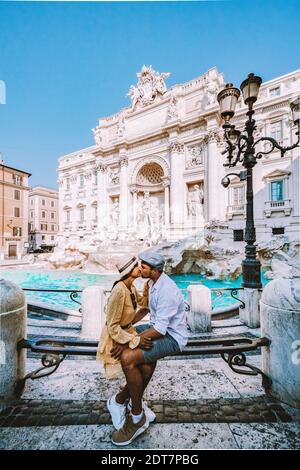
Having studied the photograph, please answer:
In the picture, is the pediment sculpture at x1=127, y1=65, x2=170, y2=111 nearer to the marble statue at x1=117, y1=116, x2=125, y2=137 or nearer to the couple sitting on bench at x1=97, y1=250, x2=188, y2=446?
the marble statue at x1=117, y1=116, x2=125, y2=137

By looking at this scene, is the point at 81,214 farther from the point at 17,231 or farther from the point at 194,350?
the point at 194,350

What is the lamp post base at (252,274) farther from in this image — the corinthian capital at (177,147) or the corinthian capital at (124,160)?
the corinthian capital at (124,160)

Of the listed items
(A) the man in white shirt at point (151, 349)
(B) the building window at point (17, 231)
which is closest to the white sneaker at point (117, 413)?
(A) the man in white shirt at point (151, 349)

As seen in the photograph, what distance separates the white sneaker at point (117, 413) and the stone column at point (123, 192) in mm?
21215

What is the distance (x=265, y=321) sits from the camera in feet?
6.77

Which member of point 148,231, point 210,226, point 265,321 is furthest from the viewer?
point 148,231

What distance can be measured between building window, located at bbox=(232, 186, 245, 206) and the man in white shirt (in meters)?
18.3

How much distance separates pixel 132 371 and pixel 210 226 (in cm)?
1703

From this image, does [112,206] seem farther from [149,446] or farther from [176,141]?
[149,446]

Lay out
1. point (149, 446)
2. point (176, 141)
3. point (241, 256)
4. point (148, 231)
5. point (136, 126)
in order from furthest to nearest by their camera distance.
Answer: point (136, 126) → point (148, 231) → point (176, 141) → point (241, 256) → point (149, 446)

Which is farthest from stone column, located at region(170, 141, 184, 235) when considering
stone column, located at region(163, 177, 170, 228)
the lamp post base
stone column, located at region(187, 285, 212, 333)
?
stone column, located at region(187, 285, 212, 333)

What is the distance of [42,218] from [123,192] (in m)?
31.8

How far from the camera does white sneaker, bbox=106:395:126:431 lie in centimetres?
167
